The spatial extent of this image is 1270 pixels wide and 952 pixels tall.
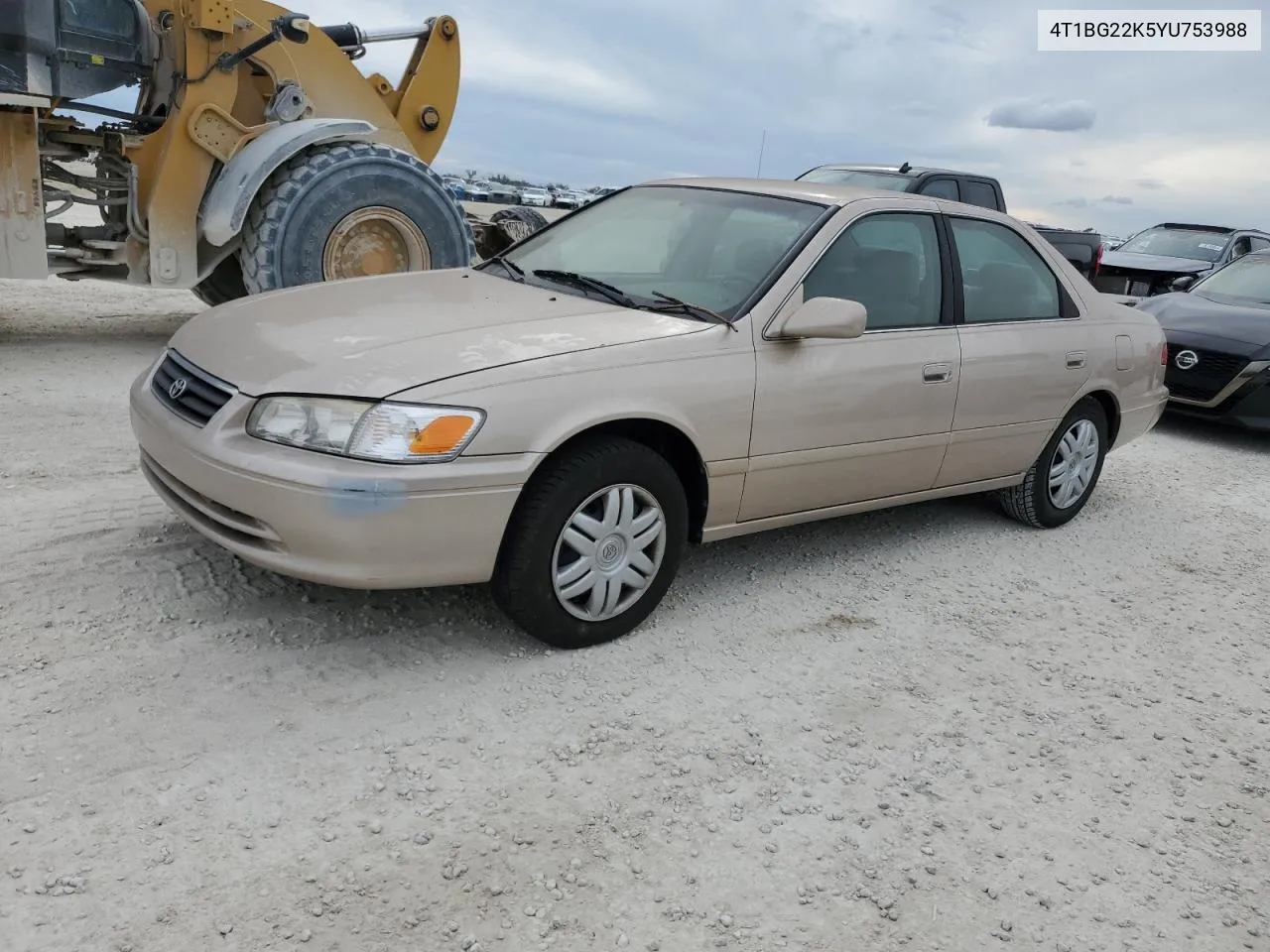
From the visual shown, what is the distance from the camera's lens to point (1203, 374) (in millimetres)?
8039

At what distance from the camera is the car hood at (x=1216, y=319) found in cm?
803

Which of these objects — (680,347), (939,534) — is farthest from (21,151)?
(939,534)

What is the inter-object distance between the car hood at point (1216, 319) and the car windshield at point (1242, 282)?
0.29 m

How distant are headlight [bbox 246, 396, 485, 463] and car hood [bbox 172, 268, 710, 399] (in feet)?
0.16

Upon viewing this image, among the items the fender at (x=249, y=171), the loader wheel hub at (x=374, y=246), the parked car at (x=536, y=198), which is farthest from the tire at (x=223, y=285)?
the parked car at (x=536, y=198)

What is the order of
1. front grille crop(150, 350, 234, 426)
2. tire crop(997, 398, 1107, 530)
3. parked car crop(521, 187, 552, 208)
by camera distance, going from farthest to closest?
parked car crop(521, 187, 552, 208)
tire crop(997, 398, 1107, 530)
front grille crop(150, 350, 234, 426)

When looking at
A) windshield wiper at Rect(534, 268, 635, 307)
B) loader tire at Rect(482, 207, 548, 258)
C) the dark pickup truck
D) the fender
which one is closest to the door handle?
windshield wiper at Rect(534, 268, 635, 307)

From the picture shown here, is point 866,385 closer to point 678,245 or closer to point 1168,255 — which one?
point 678,245

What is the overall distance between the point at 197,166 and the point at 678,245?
13.2 feet

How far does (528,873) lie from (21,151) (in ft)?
19.0

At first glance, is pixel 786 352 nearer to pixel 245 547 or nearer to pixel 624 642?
pixel 624 642

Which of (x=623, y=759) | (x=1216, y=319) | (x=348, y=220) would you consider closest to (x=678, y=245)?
(x=623, y=759)

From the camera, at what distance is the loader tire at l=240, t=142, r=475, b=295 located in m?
6.68

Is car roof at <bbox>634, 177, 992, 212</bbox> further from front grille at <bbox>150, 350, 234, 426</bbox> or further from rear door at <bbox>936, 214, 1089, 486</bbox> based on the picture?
Result: front grille at <bbox>150, 350, 234, 426</bbox>
